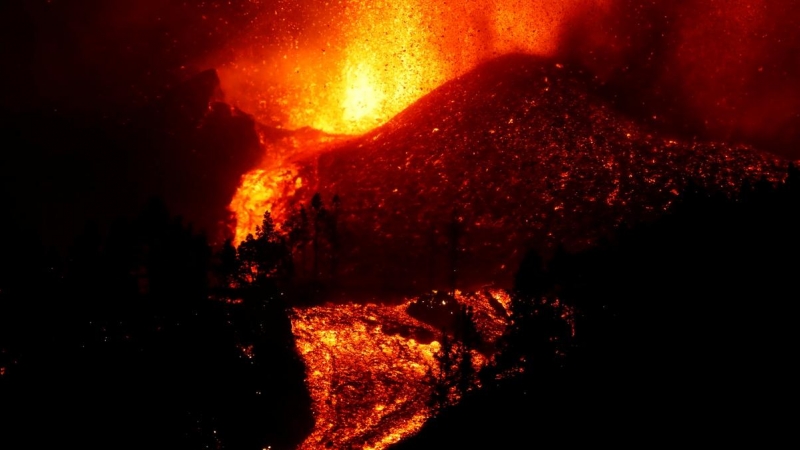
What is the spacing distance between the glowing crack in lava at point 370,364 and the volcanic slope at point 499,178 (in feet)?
15.5

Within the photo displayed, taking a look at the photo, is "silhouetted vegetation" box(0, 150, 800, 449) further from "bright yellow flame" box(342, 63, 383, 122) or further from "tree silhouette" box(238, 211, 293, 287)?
"bright yellow flame" box(342, 63, 383, 122)

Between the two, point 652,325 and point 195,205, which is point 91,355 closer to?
point 652,325

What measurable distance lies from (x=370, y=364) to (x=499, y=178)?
21569 millimetres

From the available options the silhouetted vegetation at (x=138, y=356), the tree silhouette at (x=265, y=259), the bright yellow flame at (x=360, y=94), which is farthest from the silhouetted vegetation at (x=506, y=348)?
the bright yellow flame at (x=360, y=94)

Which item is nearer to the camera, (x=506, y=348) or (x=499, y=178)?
(x=506, y=348)

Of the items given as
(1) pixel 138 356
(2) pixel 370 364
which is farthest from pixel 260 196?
(1) pixel 138 356

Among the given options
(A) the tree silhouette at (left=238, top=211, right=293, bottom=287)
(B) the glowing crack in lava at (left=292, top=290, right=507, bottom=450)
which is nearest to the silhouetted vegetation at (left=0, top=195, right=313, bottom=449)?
(B) the glowing crack in lava at (left=292, top=290, right=507, bottom=450)

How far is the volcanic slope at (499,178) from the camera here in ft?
160

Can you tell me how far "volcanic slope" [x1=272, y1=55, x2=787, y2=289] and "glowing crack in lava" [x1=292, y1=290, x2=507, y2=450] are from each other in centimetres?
473

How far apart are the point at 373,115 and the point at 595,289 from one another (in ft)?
170

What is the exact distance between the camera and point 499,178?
54.4 metres

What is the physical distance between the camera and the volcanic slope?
48.6 meters

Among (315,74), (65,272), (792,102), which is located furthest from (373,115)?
(65,272)

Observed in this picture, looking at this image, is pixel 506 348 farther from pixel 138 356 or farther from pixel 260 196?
pixel 260 196
